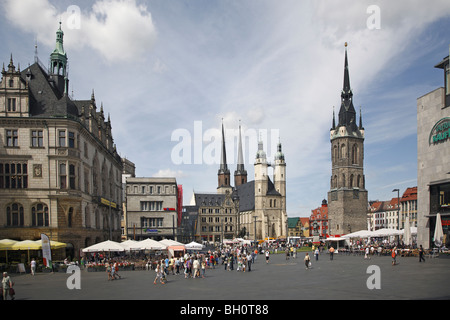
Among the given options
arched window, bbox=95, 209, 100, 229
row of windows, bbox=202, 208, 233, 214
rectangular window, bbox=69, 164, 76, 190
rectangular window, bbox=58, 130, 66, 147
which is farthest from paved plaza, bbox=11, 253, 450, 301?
row of windows, bbox=202, 208, 233, 214

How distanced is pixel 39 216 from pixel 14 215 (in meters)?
2.40

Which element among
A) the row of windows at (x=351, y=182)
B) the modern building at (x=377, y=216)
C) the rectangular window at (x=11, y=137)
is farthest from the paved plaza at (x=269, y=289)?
the modern building at (x=377, y=216)

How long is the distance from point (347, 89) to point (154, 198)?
74979 mm

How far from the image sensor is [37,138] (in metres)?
44.0

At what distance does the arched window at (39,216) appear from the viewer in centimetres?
4350

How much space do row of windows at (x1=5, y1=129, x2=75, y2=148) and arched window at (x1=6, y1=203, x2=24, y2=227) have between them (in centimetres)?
622

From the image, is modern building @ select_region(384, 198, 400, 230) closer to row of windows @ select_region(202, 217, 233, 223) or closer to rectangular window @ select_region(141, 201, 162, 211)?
row of windows @ select_region(202, 217, 233, 223)

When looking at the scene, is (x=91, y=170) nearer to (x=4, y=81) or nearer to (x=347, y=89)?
(x=4, y=81)

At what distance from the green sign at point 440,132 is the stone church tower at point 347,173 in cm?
7150

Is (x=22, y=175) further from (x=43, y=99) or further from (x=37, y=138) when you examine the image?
(x=43, y=99)

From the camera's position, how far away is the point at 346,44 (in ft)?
434

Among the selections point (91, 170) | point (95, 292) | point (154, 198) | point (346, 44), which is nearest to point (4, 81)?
point (91, 170)
